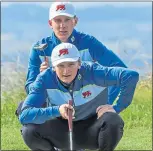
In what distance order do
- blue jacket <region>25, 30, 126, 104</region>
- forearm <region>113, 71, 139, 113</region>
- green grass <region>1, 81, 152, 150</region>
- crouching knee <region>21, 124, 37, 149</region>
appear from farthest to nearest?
green grass <region>1, 81, 152, 150</region>, blue jacket <region>25, 30, 126, 104</region>, crouching knee <region>21, 124, 37, 149</region>, forearm <region>113, 71, 139, 113</region>

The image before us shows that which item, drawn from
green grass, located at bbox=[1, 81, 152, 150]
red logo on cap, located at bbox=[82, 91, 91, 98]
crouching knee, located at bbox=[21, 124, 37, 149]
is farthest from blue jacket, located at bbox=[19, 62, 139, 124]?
green grass, located at bbox=[1, 81, 152, 150]

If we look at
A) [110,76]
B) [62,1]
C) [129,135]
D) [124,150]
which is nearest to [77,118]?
[110,76]

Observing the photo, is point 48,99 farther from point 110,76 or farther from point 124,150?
point 124,150

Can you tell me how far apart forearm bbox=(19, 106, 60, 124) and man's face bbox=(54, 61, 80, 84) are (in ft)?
0.68

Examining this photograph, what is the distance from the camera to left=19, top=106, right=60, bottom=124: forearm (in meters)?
4.46

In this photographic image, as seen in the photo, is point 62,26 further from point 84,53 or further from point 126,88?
point 126,88

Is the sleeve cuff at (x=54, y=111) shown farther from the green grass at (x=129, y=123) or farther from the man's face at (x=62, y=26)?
the green grass at (x=129, y=123)

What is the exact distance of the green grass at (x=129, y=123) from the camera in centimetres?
628

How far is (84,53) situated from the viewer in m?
4.91

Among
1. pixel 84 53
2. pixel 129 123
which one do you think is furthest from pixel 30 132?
pixel 129 123

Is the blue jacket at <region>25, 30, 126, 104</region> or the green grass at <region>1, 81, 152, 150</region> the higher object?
the blue jacket at <region>25, 30, 126, 104</region>

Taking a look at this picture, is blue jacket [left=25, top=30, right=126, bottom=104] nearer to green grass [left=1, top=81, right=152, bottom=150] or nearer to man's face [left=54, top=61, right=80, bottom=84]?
man's face [left=54, top=61, right=80, bottom=84]

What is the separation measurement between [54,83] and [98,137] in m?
0.49

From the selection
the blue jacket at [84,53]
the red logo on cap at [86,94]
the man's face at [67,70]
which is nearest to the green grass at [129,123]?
the blue jacket at [84,53]
